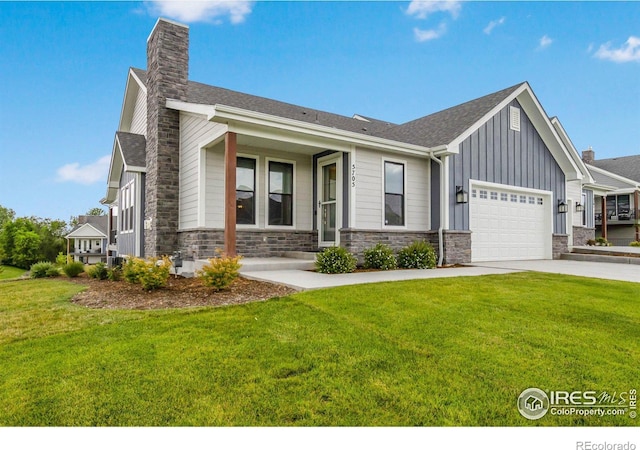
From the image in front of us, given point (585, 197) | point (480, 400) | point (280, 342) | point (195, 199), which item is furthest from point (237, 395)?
point (585, 197)

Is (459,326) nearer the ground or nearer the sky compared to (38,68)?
nearer the ground

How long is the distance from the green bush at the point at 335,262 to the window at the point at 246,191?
248 centimetres

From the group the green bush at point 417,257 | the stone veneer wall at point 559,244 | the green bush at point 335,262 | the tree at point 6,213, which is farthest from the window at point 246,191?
the tree at point 6,213

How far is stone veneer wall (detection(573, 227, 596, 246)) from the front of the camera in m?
15.6

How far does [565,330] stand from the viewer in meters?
3.54

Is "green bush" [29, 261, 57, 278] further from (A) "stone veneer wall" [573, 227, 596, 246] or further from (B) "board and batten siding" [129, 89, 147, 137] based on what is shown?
(A) "stone veneer wall" [573, 227, 596, 246]

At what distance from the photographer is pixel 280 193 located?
9.70 metres

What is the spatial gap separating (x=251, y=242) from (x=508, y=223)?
309 inches

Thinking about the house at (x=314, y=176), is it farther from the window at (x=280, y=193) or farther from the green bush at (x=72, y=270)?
the green bush at (x=72, y=270)

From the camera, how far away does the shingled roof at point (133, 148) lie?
10.2 m

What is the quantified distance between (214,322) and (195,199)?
514cm

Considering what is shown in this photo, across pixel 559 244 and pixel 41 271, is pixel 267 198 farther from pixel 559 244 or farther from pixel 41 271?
pixel 559 244
